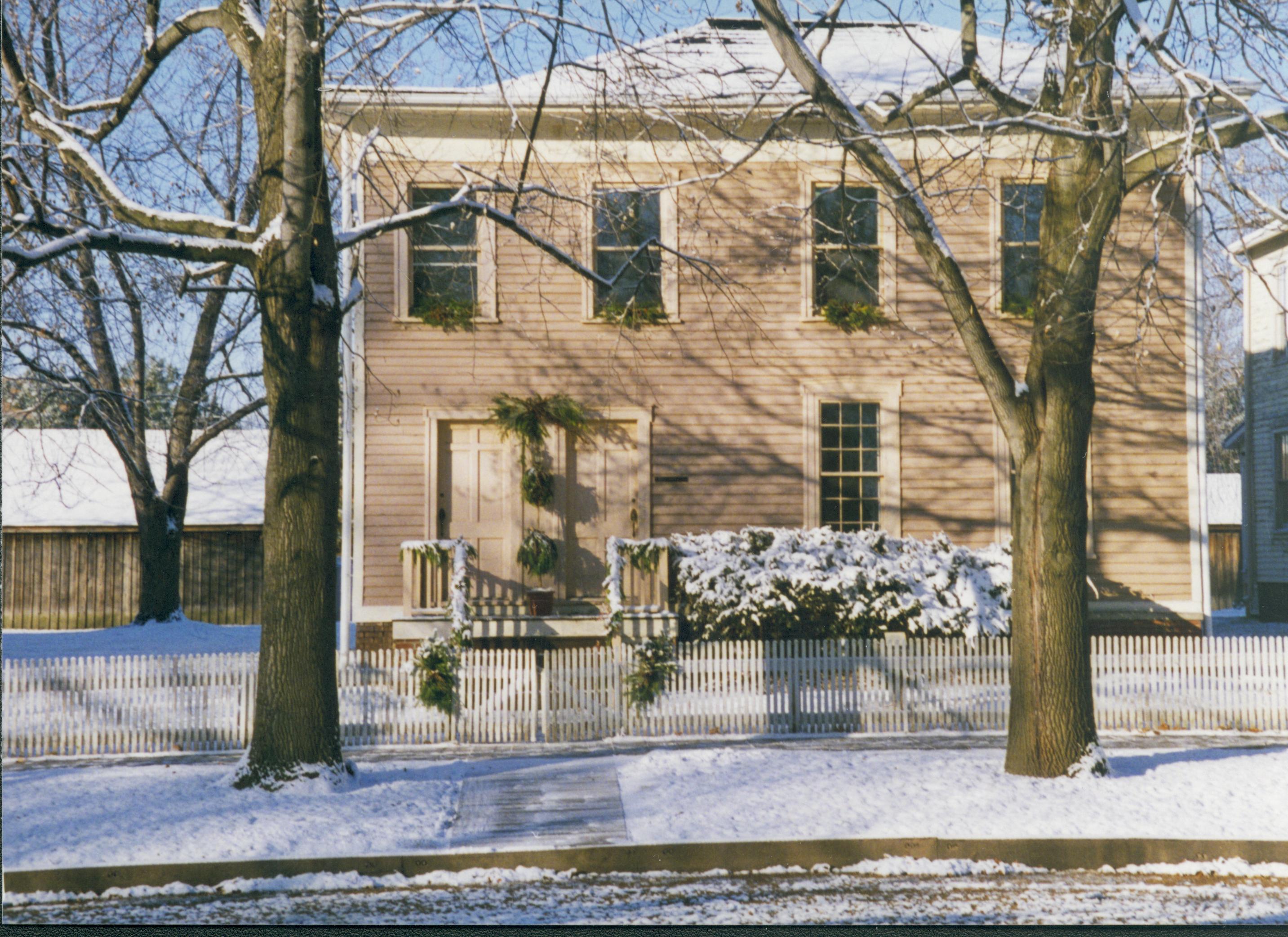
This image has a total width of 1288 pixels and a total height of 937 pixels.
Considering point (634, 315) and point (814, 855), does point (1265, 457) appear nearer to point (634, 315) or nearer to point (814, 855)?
point (634, 315)

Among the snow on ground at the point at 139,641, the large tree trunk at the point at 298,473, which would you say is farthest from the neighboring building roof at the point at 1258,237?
the snow on ground at the point at 139,641

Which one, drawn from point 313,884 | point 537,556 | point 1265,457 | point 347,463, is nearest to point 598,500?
point 537,556

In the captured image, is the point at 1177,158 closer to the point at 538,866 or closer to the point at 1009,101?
the point at 1009,101

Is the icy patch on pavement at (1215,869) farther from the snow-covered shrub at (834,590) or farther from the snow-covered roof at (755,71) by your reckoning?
the snow-covered shrub at (834,590)

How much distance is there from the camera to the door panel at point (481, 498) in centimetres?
1298

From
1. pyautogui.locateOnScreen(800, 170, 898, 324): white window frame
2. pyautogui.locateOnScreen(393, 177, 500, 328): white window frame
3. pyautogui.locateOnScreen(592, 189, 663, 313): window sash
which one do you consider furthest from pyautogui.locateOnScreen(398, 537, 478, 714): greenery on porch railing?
pyautogui.locateOnScreen(800, 170, 898, 324): white window frame

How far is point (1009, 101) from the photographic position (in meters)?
7.95

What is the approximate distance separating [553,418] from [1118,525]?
22.6 ft

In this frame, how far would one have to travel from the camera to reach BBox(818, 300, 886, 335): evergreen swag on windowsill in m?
13.3

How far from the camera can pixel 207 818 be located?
6664 millimetres

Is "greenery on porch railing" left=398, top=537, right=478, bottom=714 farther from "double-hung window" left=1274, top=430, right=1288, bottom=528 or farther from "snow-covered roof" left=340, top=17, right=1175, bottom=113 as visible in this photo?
"double-hung window" left=1274, top=430, right=1288, bottom=528

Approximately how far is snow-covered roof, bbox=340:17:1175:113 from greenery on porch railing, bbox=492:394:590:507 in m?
3.34

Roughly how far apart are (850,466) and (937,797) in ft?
22.4

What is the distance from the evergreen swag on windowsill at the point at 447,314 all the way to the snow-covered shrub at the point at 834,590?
3726 mm
